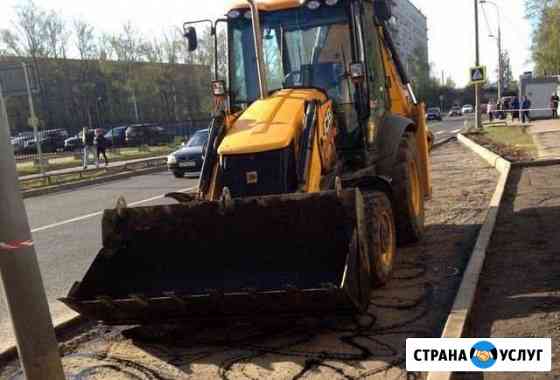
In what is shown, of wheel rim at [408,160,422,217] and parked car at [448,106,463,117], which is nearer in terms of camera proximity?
wheel rim at [408,160,422,217]

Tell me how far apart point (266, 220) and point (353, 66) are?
235cm

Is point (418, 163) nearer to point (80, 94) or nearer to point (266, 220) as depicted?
point (266, 220)

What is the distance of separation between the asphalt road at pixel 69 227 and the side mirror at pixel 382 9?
481cm

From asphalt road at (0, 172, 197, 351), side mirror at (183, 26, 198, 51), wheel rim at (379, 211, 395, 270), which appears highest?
side mirror at (183, 26, 198, 51)

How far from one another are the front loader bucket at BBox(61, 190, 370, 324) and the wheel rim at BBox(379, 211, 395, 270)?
1.02 m

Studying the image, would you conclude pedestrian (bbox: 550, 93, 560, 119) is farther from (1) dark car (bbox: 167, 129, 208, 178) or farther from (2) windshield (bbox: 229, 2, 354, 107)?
(2) windshield (bbox: 229, 2, 354, 107)

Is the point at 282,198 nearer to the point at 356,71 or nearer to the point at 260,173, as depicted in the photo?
the point at 260,173

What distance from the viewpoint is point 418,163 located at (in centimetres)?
813

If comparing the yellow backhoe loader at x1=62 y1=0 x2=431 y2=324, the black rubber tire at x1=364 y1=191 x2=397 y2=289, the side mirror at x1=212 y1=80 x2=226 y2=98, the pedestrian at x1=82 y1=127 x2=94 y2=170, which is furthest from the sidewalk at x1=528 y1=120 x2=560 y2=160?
the pedestrian at x1=82 y1=127 x2=94 y2=170

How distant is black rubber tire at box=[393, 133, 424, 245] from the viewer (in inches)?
260

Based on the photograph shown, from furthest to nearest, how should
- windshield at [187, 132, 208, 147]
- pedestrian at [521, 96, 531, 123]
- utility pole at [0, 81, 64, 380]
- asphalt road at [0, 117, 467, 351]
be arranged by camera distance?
pedestrian at [521, 96, 531, 123] → windshield at [187, 132, 208, 147] → asphalt road at [0, 117, 467, 351] → utility pole at [0, 81, 64, 380]

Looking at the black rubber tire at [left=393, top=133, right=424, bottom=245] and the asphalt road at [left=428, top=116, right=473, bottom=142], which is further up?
the black rubber tire at [left=393, top=133, right=424, bottom=245]

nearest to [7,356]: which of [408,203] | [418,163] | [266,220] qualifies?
[266,220]

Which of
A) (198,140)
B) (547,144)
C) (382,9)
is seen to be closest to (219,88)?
(382,9)
